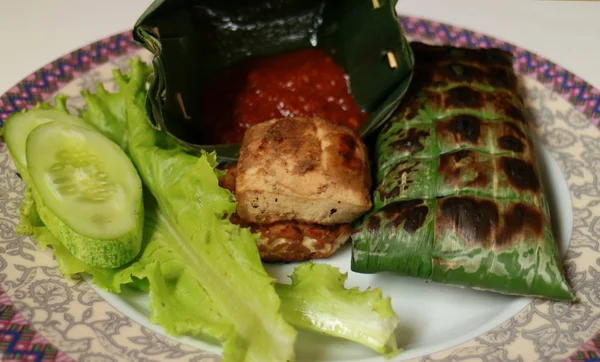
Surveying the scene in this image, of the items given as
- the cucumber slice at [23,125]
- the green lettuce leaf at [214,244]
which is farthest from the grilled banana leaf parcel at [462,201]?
the cucumber slice at [23,125]

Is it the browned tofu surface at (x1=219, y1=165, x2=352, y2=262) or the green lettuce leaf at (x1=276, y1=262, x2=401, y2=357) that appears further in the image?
the browned tofu surface at (x1=219, y1=165, x2=352, y2=262)

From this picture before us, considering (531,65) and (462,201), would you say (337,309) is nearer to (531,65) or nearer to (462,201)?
(462,201)

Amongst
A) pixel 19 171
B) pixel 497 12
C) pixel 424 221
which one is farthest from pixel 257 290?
pixel 497 12

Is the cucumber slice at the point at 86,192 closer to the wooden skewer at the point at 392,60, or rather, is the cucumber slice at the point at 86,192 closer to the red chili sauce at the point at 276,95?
the red chili sauce at the point at 276,95

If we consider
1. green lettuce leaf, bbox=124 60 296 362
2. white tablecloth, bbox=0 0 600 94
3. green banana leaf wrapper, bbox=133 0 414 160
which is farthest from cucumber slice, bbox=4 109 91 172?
white tablecloth, bbox=0 0 600 94

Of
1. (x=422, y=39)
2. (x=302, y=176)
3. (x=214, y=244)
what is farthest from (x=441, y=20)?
(x=214, y=244)

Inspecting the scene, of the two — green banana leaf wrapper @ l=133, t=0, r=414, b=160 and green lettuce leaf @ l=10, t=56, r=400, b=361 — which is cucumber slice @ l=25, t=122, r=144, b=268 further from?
green banana leaf wrapper @ l=133, t=0, r=414, b=160
